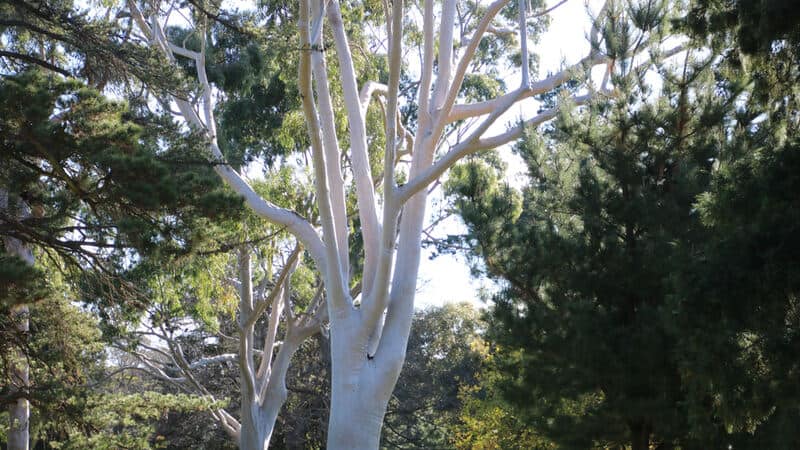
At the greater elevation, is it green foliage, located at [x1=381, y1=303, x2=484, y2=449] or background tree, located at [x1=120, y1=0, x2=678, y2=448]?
green foliage, located at [x1=381, y1=303, x2=484, y2=449]

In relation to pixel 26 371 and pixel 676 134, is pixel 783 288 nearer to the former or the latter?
pixel 676 134

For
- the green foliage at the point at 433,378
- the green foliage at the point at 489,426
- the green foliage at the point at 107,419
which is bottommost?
the green foliage at the point at 107,419

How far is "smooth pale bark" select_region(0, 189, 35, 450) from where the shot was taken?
773cm

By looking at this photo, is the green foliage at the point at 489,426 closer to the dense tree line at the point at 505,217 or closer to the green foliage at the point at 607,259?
the dense tree line at the point at 505,217

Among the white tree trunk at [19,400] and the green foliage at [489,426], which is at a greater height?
the green foliage at [489,426]

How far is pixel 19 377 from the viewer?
27.9 feet

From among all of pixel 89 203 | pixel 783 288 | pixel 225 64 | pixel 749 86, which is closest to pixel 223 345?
pixel 225 64

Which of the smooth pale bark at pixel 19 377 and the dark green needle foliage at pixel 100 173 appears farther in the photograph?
the smooth pale bark at pixel 19 377

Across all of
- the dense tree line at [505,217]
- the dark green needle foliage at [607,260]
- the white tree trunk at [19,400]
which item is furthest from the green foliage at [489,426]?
the white tree trunk at [19,400]

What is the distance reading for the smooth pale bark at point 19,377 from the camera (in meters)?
7.73

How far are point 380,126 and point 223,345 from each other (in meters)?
7.49

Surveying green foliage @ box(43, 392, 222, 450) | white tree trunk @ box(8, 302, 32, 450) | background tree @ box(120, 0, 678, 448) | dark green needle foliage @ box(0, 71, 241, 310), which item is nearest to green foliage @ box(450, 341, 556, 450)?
background tree @ box(120, 0, 678, 448)

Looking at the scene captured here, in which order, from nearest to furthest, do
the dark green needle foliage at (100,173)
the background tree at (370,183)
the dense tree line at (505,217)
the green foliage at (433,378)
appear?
1. the dense tree line at (505,217)
2. the dark green needle foliage at (100,173)
3. the background tree at (370,183)
4. the green foliage at (433,378)

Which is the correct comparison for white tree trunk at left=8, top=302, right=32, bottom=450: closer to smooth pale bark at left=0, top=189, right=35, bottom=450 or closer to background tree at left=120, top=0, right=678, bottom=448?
smooth pale bark at left=0, top=189, right=35, bottom=450
